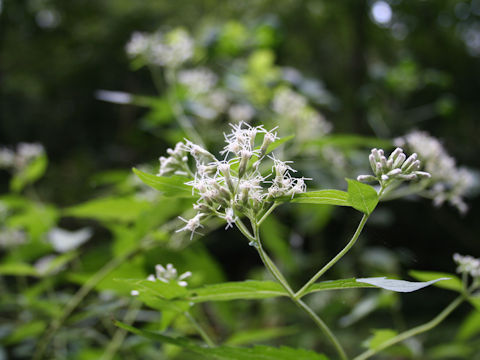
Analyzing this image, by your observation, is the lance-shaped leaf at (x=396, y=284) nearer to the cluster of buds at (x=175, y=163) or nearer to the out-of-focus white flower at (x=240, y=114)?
the cluster of buds at (x=175, y=163)

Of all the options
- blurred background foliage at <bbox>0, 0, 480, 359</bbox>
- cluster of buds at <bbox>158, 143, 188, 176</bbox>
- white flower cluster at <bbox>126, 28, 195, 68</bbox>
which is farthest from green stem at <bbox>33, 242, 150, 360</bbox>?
blurred background foliage at <bbox>0, 0, 480, 359</bbox>

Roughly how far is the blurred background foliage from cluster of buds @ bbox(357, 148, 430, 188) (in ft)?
4.05

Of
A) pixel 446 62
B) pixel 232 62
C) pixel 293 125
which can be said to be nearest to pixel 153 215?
pixel 293 125

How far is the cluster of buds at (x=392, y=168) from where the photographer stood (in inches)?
17.3

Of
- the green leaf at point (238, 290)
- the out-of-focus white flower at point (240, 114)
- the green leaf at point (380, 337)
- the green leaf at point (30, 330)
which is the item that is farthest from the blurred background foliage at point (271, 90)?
the green leaf at point (238, 290)

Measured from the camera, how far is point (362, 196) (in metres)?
0.39

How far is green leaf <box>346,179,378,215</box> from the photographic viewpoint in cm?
38

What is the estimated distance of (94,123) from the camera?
Result: 3.21 m

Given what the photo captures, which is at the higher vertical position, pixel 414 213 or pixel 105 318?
pixel 105 318

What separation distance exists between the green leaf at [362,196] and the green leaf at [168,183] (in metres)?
0.19

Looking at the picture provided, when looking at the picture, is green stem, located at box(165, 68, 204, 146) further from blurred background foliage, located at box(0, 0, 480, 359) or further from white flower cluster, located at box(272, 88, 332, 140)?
blurred background foliage, located at box(0, 0, 480, 359)

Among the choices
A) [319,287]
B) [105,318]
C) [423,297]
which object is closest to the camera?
[319,287]

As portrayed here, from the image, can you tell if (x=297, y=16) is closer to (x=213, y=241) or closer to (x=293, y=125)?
(x=293, y=125)

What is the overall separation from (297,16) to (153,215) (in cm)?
209
